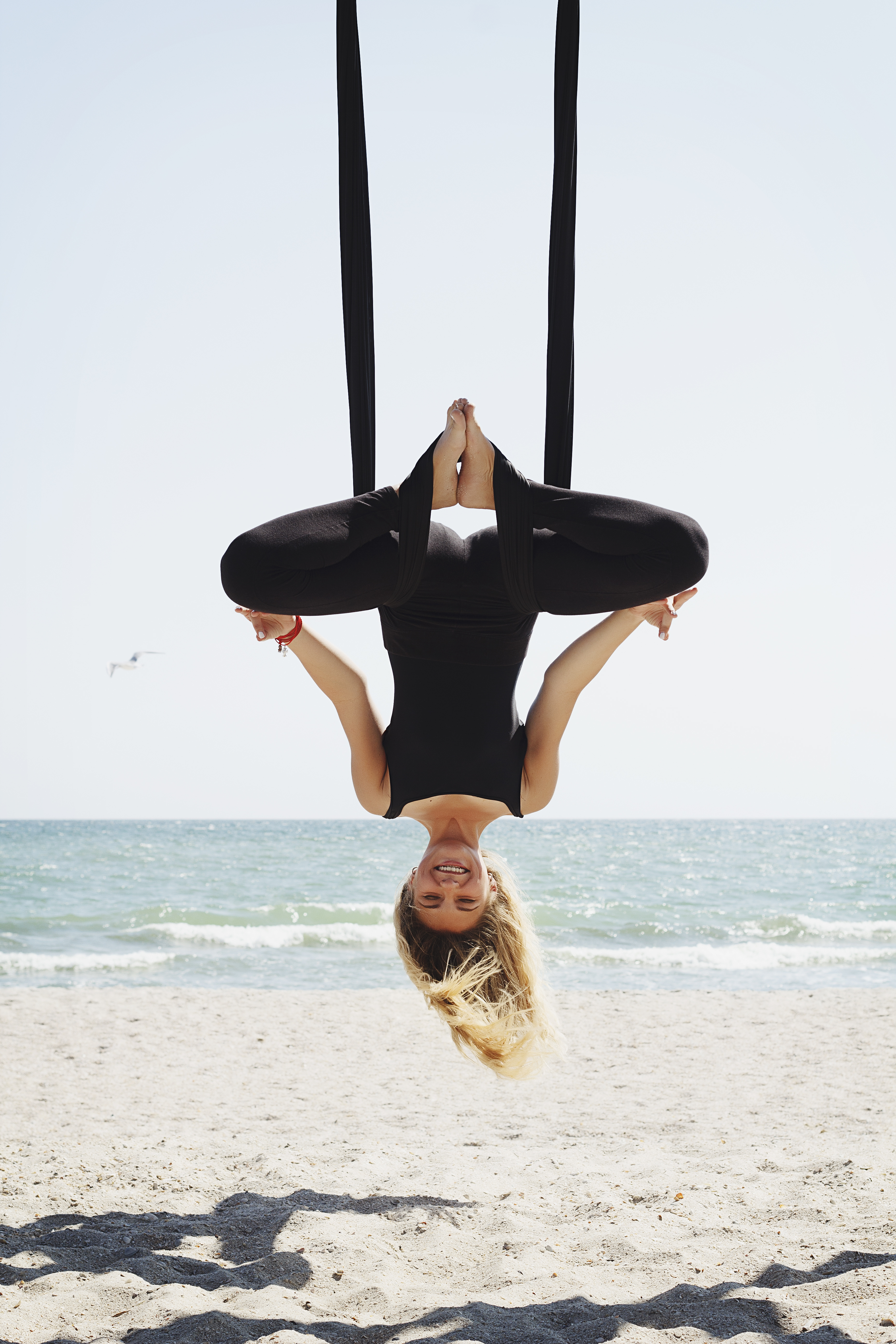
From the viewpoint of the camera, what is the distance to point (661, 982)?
37.9 feet

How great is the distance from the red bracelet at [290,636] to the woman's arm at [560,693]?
91cm

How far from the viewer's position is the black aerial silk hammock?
3207mm

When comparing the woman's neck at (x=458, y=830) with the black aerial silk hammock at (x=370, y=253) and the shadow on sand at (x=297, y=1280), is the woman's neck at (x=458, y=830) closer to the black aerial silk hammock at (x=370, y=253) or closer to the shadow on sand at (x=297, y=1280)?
the black aerial silk hammock at (x=370, y=253)

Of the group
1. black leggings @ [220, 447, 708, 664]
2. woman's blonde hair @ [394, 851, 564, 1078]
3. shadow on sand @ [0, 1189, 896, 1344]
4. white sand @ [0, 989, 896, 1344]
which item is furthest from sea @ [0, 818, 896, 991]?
black leggings @ [220, 447, 708, 664]

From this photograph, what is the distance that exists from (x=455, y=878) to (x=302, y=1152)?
2.82 m

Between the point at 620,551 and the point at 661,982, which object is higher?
the point at 620,551

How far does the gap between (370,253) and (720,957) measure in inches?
468

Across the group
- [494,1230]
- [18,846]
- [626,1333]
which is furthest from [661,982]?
[18,846]

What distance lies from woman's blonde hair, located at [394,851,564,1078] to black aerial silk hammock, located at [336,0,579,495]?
1671 millimetres

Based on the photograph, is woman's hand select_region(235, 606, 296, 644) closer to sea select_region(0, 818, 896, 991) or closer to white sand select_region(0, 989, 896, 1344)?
white sand select_region(0, 989, 896, 1344)

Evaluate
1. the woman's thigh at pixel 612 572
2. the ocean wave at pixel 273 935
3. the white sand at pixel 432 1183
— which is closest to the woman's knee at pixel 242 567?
the woman's thigh at pixel 612 572

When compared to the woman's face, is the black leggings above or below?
above

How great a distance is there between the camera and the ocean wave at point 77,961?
37.8 feet

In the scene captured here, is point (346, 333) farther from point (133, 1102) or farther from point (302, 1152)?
point (133, 1102)
